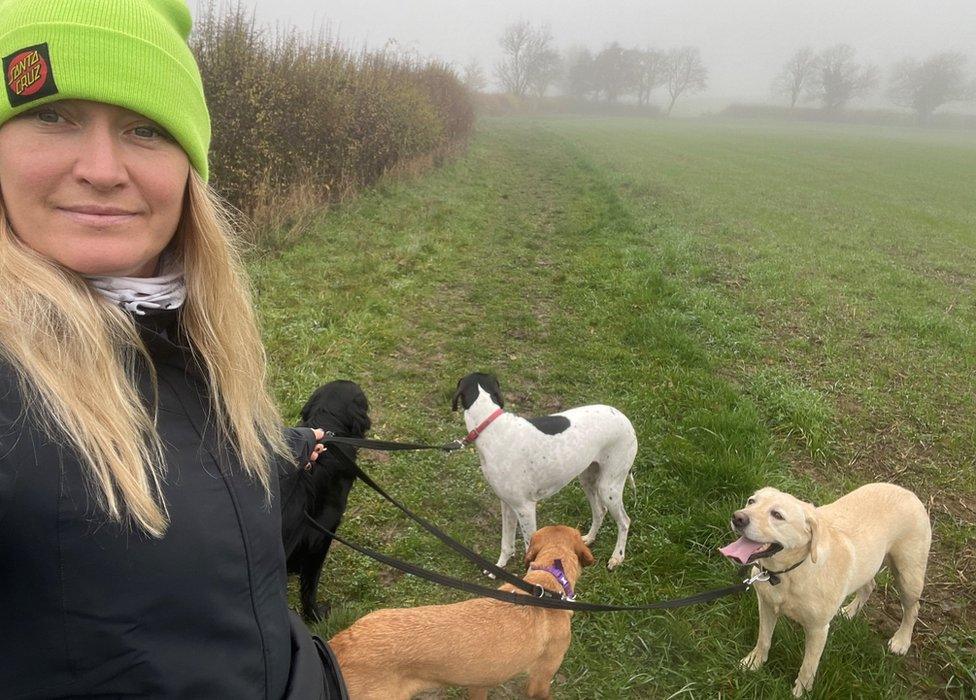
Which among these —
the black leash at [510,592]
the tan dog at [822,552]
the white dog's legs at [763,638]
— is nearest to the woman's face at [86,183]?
the black leash at [510,592]

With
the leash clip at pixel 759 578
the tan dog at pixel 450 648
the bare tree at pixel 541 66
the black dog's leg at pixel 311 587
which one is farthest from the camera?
the bare tree at pixel 541 66

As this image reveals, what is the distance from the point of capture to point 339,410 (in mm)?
3311

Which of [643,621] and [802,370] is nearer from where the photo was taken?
A: [643,621]

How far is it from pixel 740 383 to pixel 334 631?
4.38 meters

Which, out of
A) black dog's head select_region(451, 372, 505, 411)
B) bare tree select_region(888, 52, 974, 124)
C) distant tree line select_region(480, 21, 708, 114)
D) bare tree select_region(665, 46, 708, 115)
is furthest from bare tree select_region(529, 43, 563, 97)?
black dog's head select_region(451, 372, 505, 411)

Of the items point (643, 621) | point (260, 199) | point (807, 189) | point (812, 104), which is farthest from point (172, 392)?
point (812, 104)

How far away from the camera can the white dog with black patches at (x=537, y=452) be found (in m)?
3.30

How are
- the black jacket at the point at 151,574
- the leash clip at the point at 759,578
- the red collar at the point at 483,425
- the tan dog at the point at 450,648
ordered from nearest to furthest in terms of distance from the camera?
1. the black jacket at the point at 151,574
2. the tan dog at the point at 450,648
3. the leash clip at the point at 759,578
4. the red collar at the point at 483,425

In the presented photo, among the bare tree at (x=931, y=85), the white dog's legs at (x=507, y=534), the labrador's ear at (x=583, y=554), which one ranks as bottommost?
the white dog's legs at (x=507, y=534)

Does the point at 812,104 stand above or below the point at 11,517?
above

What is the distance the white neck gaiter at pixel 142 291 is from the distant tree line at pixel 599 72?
93.9 metres

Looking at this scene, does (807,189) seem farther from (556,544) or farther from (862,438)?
(556,544)

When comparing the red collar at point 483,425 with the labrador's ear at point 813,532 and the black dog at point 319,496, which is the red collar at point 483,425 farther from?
the labrador's ear at point 813,532

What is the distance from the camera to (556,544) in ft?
9.39
